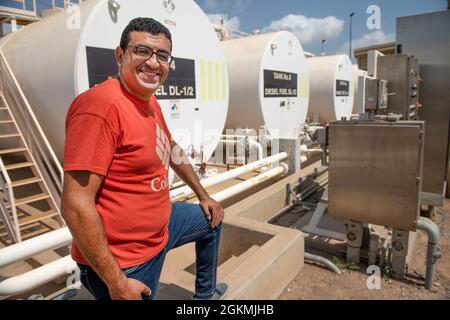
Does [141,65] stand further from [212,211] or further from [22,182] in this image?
[22,182]

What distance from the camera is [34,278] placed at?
8.36 feet

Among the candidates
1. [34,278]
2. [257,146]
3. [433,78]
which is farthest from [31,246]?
[433,78]

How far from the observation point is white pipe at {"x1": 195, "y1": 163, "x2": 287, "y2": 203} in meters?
4.55

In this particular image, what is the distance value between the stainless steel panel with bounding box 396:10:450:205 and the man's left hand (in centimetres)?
427

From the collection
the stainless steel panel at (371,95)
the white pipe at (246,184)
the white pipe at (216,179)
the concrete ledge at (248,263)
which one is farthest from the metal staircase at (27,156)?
the stainless steel panel at (371,95)

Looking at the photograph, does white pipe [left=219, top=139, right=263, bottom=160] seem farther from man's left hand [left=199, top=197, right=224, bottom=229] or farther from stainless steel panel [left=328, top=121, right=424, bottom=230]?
man's left hand [left=199, top=197, right=224, bottom=229]

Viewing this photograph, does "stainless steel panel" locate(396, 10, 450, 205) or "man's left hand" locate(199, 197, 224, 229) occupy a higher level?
"stainless steel panel" locate(396, 10, 450, 205)

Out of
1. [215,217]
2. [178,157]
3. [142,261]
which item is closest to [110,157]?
[142,261]

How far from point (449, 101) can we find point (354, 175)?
3002 millimetres

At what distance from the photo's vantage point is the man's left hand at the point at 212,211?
222 cm

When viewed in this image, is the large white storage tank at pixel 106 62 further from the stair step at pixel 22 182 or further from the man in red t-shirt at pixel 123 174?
the man in red t-shirt at pixel 123 174

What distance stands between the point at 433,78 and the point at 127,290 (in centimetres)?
578

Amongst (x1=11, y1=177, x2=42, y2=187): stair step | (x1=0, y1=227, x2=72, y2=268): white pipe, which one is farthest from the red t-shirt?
(x1=11, y1=177, x2=42, y2=187): stair step

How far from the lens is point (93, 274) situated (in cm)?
158
